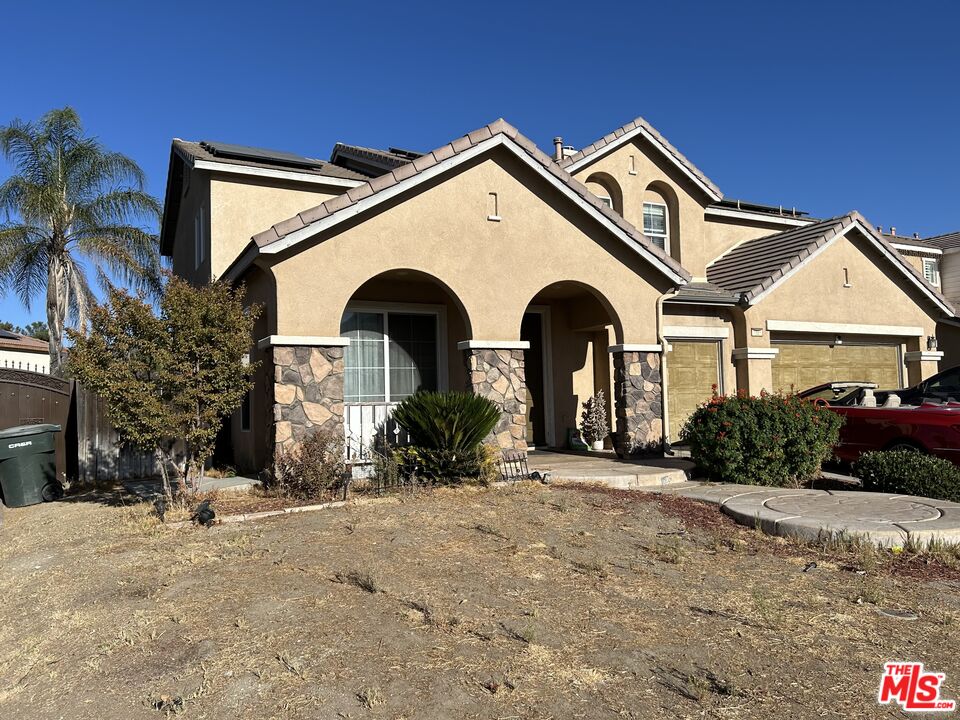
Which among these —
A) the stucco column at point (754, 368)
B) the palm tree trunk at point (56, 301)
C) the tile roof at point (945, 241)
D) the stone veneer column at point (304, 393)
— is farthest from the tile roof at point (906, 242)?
the palm tree trunk at point (56, 301)

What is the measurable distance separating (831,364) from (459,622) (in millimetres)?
14061

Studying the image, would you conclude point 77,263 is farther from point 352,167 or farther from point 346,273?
point 346,273

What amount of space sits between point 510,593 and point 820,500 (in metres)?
4.82

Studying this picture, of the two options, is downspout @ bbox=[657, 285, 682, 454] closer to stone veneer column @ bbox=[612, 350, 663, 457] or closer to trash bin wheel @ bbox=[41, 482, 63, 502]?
stone veneer column @ bbox=[612, 350, 663, 457]

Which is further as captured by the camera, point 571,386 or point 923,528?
point 571,386

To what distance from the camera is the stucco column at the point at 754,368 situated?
1498 cm

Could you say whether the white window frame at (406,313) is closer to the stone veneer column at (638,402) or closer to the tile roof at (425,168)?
the tile roof at (425,168)

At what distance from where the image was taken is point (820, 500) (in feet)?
28.0

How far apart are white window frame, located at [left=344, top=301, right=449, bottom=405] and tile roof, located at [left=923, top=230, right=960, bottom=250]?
20970 mm

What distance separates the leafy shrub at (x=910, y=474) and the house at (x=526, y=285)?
2.54 metres

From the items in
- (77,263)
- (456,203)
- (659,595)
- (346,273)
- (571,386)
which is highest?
(77,263)

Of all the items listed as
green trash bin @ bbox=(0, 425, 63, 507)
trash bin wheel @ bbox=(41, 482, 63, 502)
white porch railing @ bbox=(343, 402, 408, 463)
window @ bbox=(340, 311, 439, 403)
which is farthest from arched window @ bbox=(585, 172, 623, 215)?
trash bin wheel @ bbox=(41, 482, 63, 502)

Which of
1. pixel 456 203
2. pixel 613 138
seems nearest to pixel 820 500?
pixel 456 203

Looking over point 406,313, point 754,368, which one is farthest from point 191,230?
point 754,368
